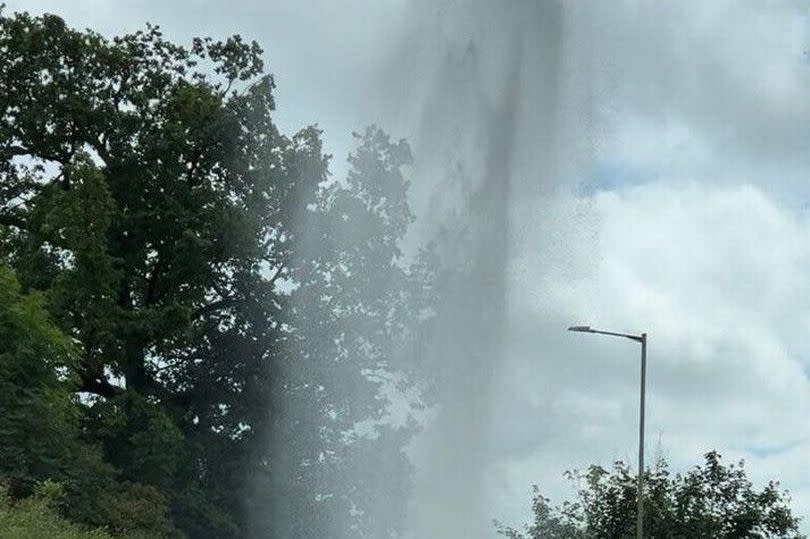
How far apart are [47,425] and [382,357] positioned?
17930 mm

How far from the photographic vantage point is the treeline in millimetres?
51469

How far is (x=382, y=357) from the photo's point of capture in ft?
190

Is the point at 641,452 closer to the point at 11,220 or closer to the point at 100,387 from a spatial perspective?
the point at 100,387

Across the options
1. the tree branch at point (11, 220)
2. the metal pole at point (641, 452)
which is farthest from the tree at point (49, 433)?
the metal pole at point (641, 452)

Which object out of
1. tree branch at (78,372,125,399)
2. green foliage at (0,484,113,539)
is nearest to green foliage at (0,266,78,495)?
green foliage at (0,484,113,539)

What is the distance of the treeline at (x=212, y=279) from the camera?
51.5 meters

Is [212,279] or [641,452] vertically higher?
[212,279]

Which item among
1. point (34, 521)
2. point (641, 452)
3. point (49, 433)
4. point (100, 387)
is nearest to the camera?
point (34, 521)

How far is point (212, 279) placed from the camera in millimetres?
55781

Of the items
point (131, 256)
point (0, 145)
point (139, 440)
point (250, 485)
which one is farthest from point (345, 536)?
point (0, 145)

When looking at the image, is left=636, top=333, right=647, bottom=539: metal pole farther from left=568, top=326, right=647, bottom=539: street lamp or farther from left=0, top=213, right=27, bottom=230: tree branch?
left=0, top=213, right=27, bottom=230: tree branch

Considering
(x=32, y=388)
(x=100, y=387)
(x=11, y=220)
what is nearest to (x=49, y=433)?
(x=32, y=388)

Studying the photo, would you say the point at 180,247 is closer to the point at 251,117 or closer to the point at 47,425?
the point at 251,117

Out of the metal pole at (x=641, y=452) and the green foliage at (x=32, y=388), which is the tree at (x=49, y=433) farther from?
the metal pole at (x=641, y=452)
